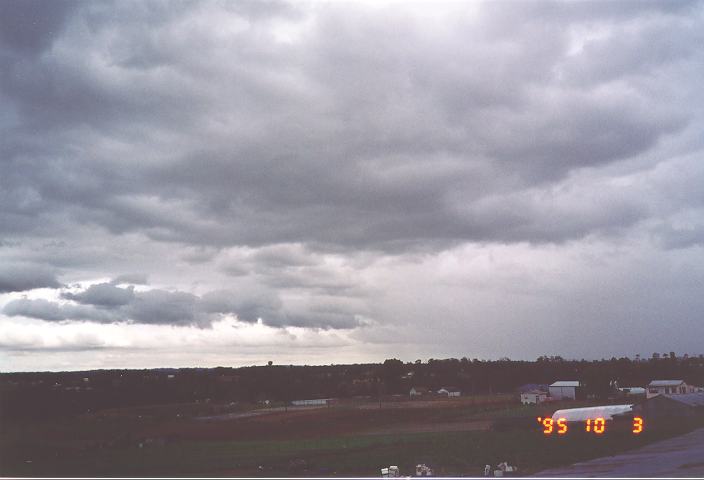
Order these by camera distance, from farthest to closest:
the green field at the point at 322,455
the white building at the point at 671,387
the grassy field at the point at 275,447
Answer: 1. the white building at the point at 671,387
2. the grassy field at the point at 275,447
3. the green field at the point at 322,455

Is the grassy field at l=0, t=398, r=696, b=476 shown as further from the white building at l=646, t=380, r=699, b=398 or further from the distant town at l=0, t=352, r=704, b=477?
the white building at l=646, t=380, r=699, b=398

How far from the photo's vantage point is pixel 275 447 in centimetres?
4850

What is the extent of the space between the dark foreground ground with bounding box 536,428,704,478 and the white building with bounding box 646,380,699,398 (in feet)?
55.7

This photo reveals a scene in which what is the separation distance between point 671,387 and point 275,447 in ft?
120

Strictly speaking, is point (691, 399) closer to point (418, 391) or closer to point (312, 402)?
point (418, 391)

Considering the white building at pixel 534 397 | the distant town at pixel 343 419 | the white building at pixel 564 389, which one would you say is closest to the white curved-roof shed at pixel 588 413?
the distant town at pixel 343 419

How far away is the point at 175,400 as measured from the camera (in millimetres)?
62500

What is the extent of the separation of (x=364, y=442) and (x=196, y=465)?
47.7ft

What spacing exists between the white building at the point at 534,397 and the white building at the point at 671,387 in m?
10.3

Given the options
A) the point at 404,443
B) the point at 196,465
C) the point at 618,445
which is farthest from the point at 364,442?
the point at 618,445

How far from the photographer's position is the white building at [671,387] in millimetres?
58312

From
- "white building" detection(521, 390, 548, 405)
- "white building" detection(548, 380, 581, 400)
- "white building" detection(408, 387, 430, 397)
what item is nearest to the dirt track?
"white building" detection(521, 390, 548, 405)

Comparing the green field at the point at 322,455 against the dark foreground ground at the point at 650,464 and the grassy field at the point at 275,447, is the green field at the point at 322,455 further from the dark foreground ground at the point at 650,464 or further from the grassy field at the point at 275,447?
the dark foreground ground at the point at 650,464

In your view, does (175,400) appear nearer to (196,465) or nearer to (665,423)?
(196,465)
